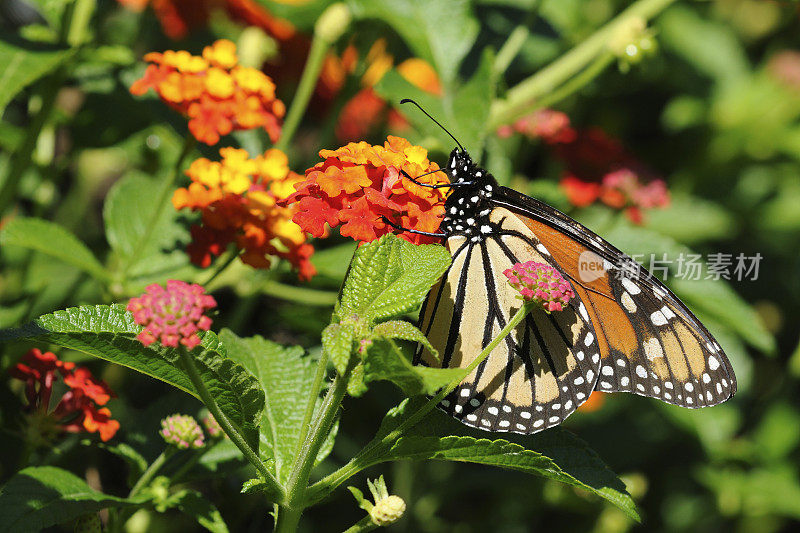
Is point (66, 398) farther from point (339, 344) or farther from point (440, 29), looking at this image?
point (440, 29)

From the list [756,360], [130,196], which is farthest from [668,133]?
[130,196]

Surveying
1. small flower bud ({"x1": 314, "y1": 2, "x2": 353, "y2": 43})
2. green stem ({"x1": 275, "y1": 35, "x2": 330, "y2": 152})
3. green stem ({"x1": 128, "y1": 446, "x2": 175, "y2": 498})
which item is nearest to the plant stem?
green stem ({"x1": 128, "y1": 446, "x2": 175, "y2": 498})

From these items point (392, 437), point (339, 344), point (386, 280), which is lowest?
point (392, 437)

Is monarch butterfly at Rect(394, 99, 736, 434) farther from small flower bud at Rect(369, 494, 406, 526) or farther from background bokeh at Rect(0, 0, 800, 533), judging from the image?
small flower bud at Rect(369, 494, 406, 526)

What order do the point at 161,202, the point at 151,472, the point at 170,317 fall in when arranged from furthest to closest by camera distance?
the point at 161,202, the point at 151,472, the point at 170,317

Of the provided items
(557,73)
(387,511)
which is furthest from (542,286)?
(557,73)

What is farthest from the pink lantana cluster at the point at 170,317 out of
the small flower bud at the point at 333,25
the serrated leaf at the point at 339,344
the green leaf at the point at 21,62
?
the small flower bud at the point at 333,25

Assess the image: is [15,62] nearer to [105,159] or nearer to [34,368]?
[34,368]
